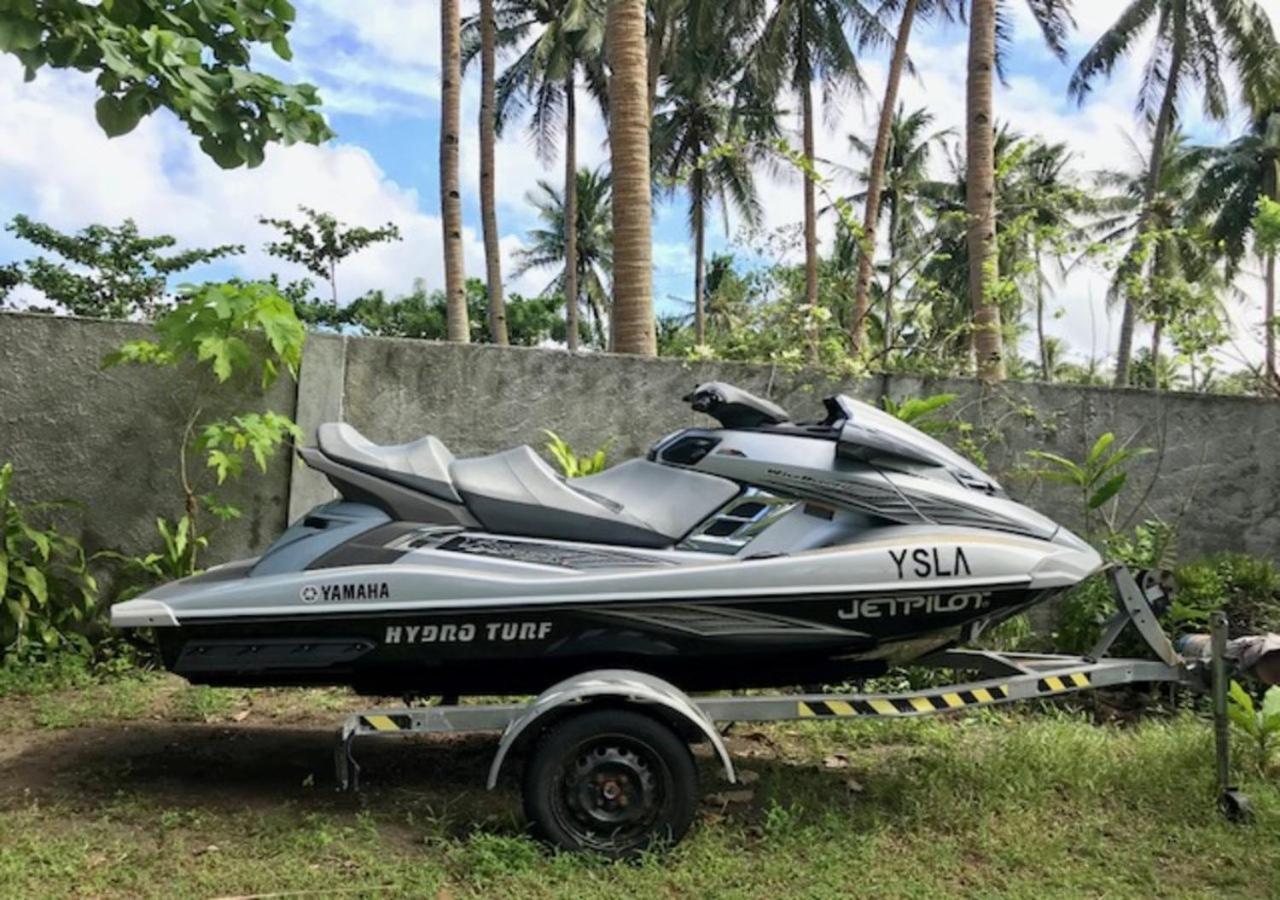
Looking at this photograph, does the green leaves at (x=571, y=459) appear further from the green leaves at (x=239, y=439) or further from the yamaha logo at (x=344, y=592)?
the yamaha logo at (x=344, y=592)

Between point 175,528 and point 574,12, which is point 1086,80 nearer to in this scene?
point 574,12

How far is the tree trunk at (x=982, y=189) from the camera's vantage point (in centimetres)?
795

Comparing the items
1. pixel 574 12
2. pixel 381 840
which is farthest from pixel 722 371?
pixel 574 12

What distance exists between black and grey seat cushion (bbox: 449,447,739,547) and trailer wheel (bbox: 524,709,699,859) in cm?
61

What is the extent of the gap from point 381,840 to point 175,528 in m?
2.73

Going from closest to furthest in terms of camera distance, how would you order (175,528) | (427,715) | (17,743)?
(427,715) < (17,743) < (175,528)

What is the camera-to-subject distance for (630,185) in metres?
7.52

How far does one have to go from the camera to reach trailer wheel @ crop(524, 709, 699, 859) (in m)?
3.26

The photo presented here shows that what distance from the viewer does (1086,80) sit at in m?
30.9

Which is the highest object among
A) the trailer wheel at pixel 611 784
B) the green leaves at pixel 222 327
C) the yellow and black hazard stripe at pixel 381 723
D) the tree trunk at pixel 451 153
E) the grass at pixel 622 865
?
the tree trunk at pixel 451 153

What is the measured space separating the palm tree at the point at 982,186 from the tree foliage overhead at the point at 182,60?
5305mm

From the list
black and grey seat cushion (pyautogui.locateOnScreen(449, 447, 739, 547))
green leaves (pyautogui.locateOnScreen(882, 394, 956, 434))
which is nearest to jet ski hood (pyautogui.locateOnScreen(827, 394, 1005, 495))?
black and grey seat cushion (pyautogui.locateOnScreen(449, 447, 739, 547))

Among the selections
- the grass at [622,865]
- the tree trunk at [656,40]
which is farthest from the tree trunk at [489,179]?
the grass at [622,865]

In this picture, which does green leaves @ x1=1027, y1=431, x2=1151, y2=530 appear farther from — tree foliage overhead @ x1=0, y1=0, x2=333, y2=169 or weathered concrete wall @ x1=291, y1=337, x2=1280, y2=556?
tree foliage overhead @ x1=0, y1=0, x2=333, y2=169
